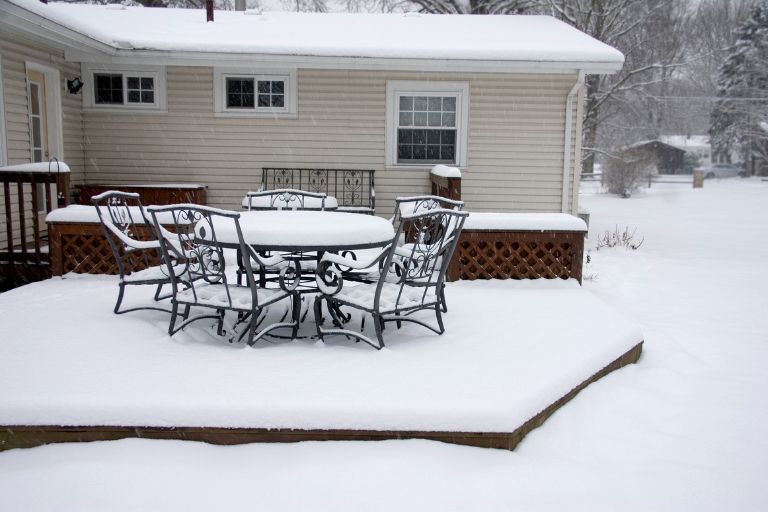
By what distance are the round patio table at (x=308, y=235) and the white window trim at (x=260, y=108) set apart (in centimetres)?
549

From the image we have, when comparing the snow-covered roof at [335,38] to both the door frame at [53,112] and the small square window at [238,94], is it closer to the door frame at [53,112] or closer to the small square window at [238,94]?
the small square window at [238,94]

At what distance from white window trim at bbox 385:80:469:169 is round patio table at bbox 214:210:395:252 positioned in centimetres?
543

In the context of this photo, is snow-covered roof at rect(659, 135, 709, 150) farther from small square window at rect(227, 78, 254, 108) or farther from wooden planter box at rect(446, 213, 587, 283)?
wooden planter box at rect(446, 213, 587, 283)

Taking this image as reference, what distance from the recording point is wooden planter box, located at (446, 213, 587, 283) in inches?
249

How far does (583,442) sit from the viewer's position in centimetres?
330

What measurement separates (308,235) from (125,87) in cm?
696

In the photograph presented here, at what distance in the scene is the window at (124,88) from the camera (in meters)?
9.54

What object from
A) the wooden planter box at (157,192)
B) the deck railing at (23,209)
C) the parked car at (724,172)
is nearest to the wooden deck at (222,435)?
the deck railing at (23,209)

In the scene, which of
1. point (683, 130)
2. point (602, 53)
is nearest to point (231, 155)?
point (602, 53)

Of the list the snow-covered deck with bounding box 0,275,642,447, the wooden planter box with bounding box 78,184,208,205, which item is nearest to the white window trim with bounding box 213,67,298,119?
the wooden planter box with bounding box 78,184,208,205

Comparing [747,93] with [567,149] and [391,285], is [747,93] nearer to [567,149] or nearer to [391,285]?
[567,149]

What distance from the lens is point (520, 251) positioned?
644 cm

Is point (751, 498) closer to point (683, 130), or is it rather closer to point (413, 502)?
point (413, 502)

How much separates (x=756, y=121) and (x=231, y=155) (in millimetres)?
32512
